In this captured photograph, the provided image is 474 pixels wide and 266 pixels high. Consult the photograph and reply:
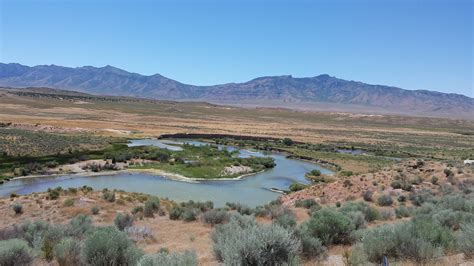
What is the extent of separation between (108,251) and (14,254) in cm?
204

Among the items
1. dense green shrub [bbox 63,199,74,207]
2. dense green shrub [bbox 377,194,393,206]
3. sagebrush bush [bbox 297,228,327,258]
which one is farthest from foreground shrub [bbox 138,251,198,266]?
dense green shrub [bbox 63,199,74,207]

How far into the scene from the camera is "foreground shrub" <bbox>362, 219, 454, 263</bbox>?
879 cm

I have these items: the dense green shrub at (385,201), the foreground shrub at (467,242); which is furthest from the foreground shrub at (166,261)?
the dense green shrub at (385,201)

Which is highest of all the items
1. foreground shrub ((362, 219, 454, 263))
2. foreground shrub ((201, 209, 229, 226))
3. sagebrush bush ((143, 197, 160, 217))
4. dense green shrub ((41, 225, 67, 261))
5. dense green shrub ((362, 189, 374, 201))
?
foreground shrub ((362, 219, 454, 263))

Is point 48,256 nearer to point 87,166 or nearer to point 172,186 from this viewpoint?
point 172,186

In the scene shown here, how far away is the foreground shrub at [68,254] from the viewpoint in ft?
31.3

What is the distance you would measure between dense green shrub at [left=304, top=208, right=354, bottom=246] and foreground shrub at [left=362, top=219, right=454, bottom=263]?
2.31 m

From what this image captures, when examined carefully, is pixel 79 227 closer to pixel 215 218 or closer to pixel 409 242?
pixel 215 218

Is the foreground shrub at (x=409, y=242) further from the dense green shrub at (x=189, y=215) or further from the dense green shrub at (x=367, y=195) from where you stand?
the dense green shrub at (x=367, y=195)

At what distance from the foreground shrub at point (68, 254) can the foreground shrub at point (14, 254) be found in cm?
68

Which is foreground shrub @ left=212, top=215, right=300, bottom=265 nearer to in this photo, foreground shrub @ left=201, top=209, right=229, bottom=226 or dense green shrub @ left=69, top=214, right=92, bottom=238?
dense green shrub @ left=69, top=214, right=92, bottom=238

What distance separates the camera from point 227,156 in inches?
2079

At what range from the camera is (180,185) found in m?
36.4

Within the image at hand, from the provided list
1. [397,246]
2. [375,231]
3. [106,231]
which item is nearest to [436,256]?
[397,246]
